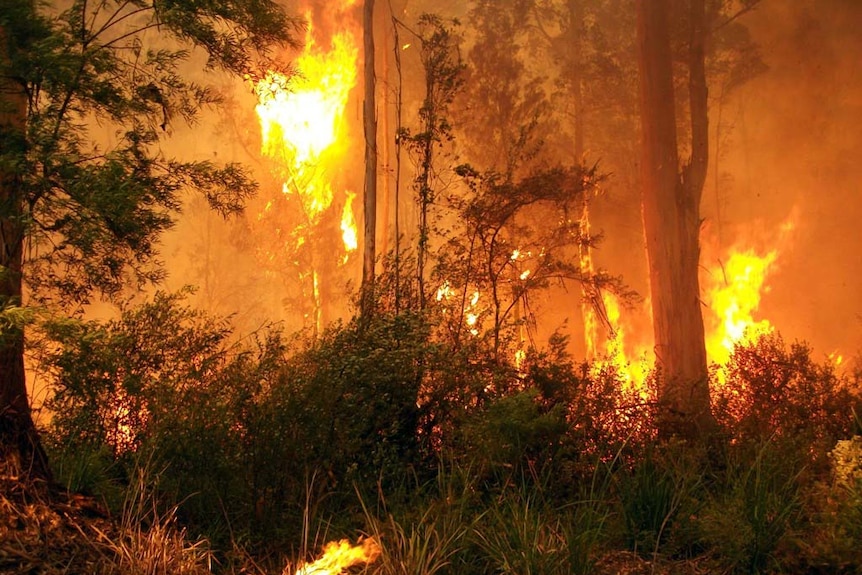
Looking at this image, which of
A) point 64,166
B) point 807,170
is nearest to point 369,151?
point 64,166

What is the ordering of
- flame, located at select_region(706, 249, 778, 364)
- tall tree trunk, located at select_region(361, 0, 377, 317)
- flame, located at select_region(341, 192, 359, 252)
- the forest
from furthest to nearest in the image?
flame, located at select_region(341, 192, 359, 252), flame, located at select_region(706, 249, 778, 364), tall tree trunk, located at select_region(361, 0, 377, 317), the forest

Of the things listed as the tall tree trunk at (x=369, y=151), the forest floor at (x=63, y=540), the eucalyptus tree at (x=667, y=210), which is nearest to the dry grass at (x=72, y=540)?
the forest floor at (x=63, y=540)

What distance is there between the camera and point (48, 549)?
4.43 meters

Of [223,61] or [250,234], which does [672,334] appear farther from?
[250,234]

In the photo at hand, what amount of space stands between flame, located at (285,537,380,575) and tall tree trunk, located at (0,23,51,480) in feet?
5.98

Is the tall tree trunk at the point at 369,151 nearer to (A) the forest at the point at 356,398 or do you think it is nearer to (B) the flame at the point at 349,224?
(A) the forest at the point at 356,398

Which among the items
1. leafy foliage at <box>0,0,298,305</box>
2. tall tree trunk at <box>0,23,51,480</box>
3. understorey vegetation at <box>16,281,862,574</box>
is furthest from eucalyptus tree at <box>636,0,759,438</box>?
tall tree trunk at <box>0,23,51,480</box>

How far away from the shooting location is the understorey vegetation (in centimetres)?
473

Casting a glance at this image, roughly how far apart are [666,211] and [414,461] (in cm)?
683

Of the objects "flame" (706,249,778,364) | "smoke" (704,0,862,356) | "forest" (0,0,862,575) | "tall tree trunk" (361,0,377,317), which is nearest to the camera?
"forest" (0,0,862,575)

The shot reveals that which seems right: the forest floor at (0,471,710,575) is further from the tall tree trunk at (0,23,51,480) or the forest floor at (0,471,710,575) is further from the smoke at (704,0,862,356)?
the smoke at (704,0,862,356)

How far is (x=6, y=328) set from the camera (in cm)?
456

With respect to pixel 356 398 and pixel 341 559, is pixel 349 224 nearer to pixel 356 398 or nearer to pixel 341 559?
pixel 356 398

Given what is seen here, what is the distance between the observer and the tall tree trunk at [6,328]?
475cm
